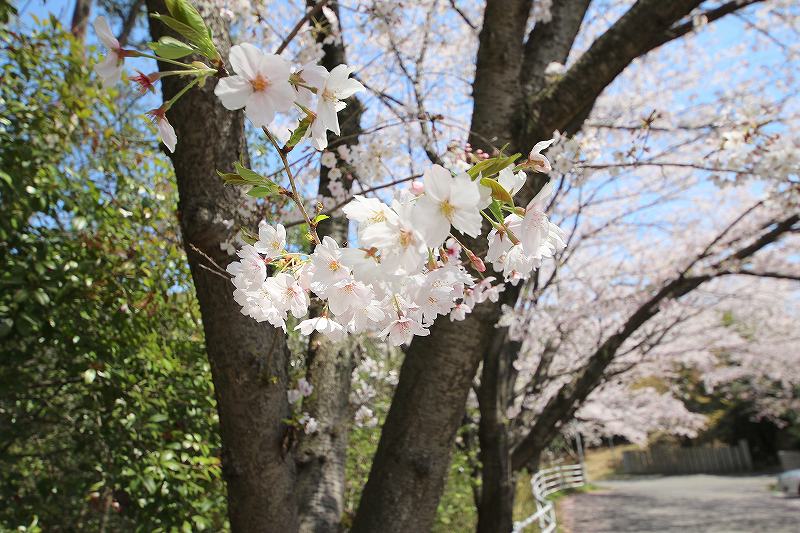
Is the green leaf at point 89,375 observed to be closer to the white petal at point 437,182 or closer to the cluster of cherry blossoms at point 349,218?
the cluster of cherry blossoms at point 349,218

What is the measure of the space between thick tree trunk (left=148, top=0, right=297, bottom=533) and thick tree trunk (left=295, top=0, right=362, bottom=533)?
39 centimetres

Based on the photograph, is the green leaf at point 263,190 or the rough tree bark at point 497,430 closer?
the green leaf at point 263,190

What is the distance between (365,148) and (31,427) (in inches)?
93.6

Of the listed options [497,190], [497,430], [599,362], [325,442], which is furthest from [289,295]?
[599,362]

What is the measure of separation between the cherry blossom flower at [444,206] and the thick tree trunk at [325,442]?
164 centimetres

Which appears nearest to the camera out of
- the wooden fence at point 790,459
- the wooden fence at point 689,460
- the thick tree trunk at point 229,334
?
the thick tree trunk at point 229,334

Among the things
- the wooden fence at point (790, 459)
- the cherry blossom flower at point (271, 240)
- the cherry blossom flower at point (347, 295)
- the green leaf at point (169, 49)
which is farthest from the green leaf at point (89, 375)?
the wooden fence at point (790, 459)

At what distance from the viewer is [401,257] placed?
0.69 metres

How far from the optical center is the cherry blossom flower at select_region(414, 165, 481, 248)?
663 millimetres

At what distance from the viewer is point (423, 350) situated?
82.4 inches

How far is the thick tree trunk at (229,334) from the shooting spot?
1664mm

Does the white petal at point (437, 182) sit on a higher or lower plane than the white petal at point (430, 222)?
higher

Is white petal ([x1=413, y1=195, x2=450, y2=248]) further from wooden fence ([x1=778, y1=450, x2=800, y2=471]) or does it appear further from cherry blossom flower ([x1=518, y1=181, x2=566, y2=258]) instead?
wooden fence ([x1=778, y1=450, x2=800, y2=471])

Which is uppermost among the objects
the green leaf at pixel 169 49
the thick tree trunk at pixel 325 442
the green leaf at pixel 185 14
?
the green leaf at pixel 185 14
